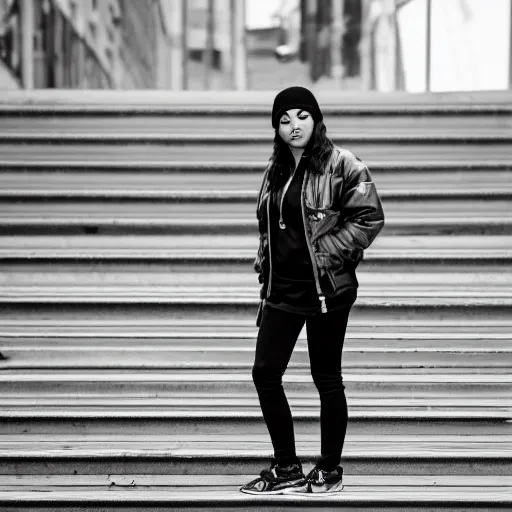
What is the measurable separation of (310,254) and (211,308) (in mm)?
1472

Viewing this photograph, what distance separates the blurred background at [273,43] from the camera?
901 cm

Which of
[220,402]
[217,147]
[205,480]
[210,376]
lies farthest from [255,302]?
[217,147]

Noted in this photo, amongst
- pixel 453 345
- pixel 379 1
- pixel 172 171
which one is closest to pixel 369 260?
pixel 453 345

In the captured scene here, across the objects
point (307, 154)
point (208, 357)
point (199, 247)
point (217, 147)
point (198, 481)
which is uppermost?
point (217, 147)

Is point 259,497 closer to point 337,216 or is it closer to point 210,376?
point 210,376

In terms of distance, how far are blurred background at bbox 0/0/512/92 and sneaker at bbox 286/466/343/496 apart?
6818mm

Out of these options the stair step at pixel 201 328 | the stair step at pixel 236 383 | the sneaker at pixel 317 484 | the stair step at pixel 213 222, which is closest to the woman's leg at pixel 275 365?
the sneaker at pixel 317 484

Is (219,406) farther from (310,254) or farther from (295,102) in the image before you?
(295,102)

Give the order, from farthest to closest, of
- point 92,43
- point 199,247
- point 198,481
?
point 92,43 < point 199,247 < point 198,481

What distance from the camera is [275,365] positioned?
2.69 metres

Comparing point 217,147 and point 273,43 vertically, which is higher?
point 273,43

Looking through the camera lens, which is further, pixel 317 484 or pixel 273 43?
pixel 273 43

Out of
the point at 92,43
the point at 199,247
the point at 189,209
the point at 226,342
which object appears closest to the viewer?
the point at 226,342

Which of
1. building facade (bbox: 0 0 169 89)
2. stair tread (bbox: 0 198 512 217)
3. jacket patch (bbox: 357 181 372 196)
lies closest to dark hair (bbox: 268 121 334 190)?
jacket patch (bbox: 357 181 372 196)
